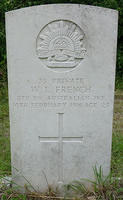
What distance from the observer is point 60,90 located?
7.63ft

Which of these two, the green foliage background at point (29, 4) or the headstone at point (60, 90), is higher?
the green foliage background at point (29, 4)

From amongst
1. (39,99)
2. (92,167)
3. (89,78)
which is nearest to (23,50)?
(39,99)

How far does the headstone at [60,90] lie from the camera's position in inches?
85.0

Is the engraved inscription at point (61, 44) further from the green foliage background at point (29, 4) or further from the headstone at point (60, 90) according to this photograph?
the green foliage background at point (29, 4)

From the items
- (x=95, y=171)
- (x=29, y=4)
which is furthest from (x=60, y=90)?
(x=29, y=4)

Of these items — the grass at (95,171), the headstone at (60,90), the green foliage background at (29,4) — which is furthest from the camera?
the green foliage background at (29,4)

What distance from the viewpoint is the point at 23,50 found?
2201 mm

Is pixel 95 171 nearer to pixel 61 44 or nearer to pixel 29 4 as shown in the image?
pixel 61 44

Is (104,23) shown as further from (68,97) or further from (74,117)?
(74,117)

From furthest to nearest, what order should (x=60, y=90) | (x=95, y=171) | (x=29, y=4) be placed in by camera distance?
(x=29, y=4)
(x=95, y=171)
(x=60, y=90)

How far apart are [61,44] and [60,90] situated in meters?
0.44

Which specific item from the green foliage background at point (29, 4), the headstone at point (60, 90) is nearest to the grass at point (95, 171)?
the headstone at point (60, 90)

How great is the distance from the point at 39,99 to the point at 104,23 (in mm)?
941

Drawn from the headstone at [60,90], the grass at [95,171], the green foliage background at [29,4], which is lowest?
the grass at [95,171]
